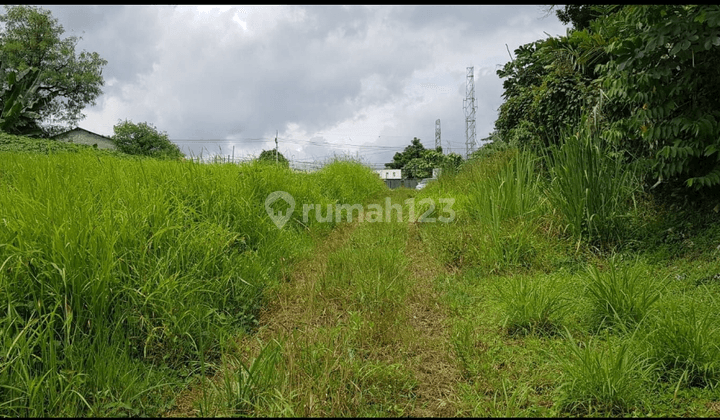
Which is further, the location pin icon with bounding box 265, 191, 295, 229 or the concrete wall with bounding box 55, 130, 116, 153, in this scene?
the concrete wall with bounding box 55, 130, 116, 153

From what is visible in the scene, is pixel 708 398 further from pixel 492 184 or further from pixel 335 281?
pixel 492 184

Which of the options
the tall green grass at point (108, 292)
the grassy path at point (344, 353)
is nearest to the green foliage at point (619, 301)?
the grassy path at point (344, 353)

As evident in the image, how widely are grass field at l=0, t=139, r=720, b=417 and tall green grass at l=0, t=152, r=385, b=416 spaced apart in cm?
1

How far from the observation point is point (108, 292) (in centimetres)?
183

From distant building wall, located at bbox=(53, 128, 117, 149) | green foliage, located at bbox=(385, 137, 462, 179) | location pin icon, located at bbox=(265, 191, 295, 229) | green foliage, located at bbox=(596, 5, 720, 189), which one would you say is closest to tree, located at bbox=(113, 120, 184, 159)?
distant building wall, located at bbox=(53, 128, 117, 149)

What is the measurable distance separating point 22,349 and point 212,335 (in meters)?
0.82

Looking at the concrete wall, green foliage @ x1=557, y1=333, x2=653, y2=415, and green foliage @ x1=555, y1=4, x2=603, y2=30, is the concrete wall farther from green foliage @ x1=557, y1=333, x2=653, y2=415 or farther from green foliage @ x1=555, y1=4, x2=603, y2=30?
green foliage @ x1=557, y1=333, x2=653, y2=415

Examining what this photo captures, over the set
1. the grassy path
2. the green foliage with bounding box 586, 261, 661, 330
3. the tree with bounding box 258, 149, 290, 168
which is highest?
the tree with bounding box 258, 149, 290, 168

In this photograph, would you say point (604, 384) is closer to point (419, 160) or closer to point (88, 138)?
point (88, 138)

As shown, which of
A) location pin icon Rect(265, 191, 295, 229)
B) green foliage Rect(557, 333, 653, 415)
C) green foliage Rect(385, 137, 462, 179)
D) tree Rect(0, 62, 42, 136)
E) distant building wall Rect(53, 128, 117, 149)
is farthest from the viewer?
green foliage Rect(385, 137, 462, 179)

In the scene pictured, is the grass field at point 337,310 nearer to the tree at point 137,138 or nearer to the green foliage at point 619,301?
the green foliage at point 619,301

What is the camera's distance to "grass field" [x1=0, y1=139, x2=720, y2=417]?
152cm

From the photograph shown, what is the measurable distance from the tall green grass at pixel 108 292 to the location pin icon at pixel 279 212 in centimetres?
107

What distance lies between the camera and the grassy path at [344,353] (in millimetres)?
1518
